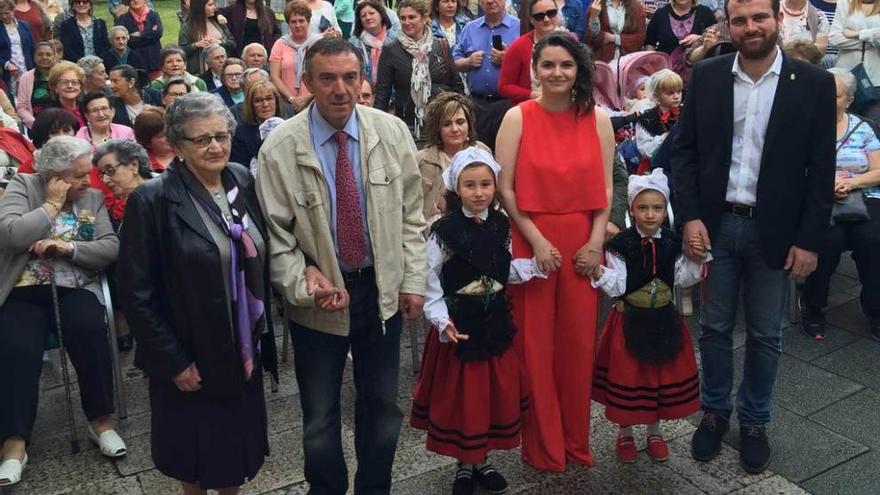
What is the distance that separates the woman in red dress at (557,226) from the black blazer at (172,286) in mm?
1394

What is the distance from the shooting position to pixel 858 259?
5680mm

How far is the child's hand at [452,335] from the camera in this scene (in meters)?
3.78

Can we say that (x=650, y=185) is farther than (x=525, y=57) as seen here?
No

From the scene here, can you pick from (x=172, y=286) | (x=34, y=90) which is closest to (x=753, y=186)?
(x=172, y=286)

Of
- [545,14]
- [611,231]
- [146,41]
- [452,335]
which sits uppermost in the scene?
[545,14]

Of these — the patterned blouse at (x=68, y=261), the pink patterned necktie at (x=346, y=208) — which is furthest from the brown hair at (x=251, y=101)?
the pink patterned necktie at (x=346, y=208)

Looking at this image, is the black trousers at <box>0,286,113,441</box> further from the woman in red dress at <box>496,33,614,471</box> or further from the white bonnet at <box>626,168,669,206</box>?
the white bonnet at <box>626,168,669,206</box>

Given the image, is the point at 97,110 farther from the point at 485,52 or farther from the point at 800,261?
the point at 800,261

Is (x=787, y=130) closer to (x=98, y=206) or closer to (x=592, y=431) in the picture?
(x=592, y=431)

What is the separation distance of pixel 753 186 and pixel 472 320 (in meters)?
1.36

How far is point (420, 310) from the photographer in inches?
143

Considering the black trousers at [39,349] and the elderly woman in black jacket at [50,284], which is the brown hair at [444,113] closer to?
the elderly woman in black jacket at [50,284]

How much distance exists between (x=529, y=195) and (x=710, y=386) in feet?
4.31

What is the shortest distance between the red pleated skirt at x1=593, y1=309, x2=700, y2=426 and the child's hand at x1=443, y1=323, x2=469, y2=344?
32.2 inches
